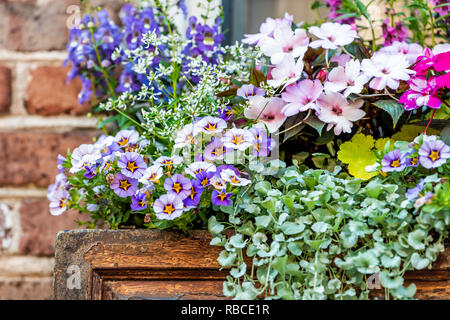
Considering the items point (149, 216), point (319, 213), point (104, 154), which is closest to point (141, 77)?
point (104, 154)

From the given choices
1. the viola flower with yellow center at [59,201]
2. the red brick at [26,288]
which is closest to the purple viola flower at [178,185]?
the viola flower with yellow center at [59,201]

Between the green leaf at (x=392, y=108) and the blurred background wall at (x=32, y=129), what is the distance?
70cm

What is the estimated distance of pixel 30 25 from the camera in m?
1.17

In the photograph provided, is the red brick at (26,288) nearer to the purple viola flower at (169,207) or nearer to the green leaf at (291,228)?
the purple viola flower at (169,207)

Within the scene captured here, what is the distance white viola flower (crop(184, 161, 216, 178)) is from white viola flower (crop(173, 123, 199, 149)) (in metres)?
0.04

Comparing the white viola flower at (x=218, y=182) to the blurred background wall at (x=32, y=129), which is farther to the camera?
the blurred background wall at (x=32, y=129)

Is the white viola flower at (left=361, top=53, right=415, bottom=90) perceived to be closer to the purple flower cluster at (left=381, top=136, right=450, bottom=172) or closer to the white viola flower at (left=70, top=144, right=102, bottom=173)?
the purple flower cluster at (left=381, top=136, right=450, bottom=172)

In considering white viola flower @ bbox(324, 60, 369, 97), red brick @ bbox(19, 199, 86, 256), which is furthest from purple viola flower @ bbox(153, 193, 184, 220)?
red brick @ bbox(19, 199, 86, 256)

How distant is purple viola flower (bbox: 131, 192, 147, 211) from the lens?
75 centimetres

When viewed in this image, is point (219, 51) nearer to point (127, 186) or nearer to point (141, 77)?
point (141, 77)

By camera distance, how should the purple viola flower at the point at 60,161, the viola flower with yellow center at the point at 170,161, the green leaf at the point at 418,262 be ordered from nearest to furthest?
1. the green leaf at the point at 418,262
2. the viola flower with yellow center at the point at 170,161
3. the purple viola flower at the point at 60,161

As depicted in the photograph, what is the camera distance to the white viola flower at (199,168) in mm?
718

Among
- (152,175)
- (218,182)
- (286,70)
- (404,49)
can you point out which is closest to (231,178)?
(218,182)

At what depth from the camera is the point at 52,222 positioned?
114 cm
